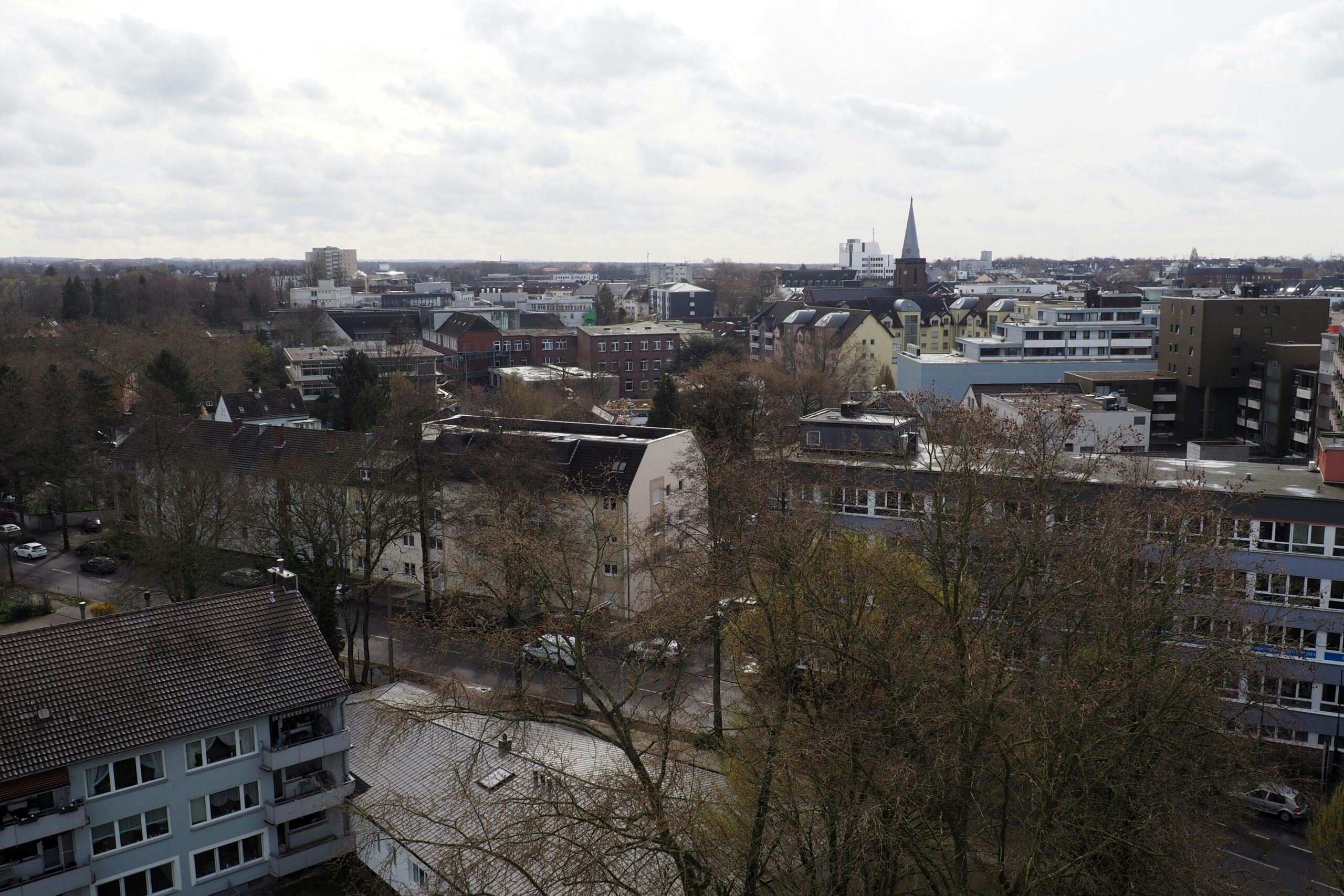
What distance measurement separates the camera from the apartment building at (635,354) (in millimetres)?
80250

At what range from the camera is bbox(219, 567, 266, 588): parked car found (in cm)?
3077

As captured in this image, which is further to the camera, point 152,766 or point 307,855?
point 307,855

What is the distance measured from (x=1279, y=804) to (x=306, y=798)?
2131 centimetres

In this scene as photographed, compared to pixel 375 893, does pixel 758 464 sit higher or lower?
higher

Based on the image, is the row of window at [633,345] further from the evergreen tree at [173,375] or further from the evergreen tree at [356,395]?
the evergreen tree at [173,375]

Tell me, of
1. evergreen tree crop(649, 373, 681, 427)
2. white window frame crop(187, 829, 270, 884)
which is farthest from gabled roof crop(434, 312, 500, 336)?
white window frame crop(187, 829, 270, 884)

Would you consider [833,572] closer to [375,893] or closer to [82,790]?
[375,893]

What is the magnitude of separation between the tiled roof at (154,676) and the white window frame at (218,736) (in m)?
0.46

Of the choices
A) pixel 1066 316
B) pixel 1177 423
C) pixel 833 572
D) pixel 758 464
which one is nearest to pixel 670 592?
pixel 833 572

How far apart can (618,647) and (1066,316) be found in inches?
2066

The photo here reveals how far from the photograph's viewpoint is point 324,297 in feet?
509

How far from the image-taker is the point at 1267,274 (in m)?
180

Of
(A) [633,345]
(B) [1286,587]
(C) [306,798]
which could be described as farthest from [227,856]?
(A) [633,345]

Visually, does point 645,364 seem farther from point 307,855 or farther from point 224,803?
point 224,803
